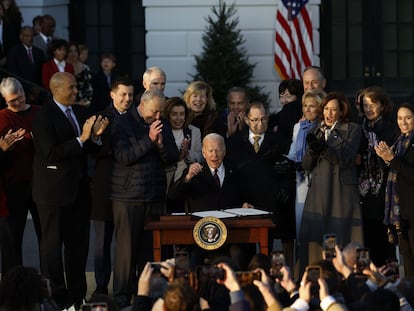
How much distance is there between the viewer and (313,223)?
14047 millimetres

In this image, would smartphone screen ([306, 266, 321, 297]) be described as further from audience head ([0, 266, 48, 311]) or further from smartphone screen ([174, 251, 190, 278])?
audience head ([0, 266, 48, 311])

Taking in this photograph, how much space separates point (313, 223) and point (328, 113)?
1.01 metres

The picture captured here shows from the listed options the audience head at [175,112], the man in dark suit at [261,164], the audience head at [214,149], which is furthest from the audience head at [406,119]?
the audience head at [175,112]

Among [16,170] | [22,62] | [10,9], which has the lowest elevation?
[16,170]

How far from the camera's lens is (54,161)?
13.4 metres

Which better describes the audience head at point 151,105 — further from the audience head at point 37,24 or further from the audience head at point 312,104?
the audience head at point 37,24

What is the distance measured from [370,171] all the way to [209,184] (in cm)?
153

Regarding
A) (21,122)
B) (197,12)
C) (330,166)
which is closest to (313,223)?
(330,166)

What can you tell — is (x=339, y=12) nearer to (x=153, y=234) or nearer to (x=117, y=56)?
(x=117, y=56)

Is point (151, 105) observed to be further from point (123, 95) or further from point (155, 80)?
point (155, 80)

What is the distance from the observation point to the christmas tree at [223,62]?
21.1 m

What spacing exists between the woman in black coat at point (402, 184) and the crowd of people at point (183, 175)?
0.04ft

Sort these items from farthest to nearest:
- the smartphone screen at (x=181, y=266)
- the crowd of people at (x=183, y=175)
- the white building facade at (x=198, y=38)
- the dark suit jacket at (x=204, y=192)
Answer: the white building facade at (x=198, y=38) < the dark suit jacket at (x=204, y=192) < the crowd of people at (x=183, y=175) < the smartphone screen at (x=181, y=266)

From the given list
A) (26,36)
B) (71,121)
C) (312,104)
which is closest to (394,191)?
(312,104)
